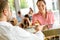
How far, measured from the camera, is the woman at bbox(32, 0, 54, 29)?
47.4 inches

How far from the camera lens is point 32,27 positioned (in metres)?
1.21

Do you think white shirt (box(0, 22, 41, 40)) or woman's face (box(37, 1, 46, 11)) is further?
woman's face (box(37, 1, 46, 11))

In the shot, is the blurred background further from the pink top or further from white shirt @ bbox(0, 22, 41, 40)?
white shirt @ bbox(0, 22, 41, 40)

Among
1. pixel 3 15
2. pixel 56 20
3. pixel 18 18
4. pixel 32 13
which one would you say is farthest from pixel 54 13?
pixel 3 15

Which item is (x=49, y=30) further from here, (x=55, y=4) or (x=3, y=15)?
(x=3, y=15)

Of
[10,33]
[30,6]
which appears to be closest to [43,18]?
[30,6]

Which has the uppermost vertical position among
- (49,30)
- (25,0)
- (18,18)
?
(25,0)

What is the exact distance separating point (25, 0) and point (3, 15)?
0.44 m

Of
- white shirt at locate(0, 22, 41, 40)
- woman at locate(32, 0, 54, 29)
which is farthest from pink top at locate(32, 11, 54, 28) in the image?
white shirt at locate(0, 22, 41, 40)

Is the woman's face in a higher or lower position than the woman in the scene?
higher

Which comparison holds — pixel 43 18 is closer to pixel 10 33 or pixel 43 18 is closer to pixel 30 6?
pixel 30 6

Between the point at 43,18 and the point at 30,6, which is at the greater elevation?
the point at 30,6

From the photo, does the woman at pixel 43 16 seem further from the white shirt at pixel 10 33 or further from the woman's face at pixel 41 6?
the white shirt at pixel 10 33

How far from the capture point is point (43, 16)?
123cm
